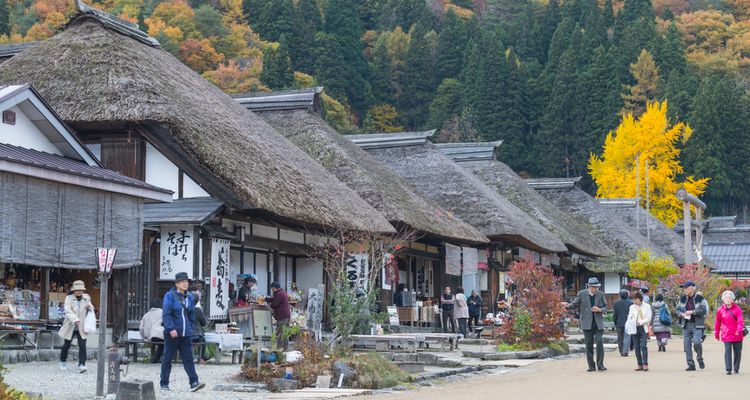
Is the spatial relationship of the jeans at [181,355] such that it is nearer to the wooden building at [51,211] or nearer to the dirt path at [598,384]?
the dirt path at [598,384]

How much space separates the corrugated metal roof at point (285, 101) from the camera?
89.4 ft

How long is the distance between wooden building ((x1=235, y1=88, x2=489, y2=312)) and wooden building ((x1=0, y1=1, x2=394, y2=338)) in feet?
12.7

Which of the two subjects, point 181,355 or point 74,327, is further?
point 74,327

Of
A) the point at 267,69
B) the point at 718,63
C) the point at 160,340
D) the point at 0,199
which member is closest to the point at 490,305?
the point at 160,340

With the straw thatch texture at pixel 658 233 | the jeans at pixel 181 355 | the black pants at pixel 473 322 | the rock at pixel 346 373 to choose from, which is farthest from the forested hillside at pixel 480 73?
the jeans at pixel 181 355

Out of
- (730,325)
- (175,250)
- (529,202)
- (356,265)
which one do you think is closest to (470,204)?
(529,202)

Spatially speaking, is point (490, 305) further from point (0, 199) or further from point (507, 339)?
point (0, 199)

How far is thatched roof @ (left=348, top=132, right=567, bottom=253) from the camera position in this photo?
98.1 feet

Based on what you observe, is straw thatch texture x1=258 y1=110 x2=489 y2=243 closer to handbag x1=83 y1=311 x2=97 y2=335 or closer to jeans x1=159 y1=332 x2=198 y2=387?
handbag x1=83 y1=311 x2=97 y2=335

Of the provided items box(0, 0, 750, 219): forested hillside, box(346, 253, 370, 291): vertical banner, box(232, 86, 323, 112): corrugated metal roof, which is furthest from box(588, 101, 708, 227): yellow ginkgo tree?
box(346, 253, 370, 291): vertical banner

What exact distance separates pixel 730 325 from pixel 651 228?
120 ft

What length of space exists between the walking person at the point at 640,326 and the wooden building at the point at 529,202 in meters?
17.5

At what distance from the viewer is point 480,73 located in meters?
64.4

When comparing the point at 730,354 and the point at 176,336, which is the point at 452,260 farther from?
the point at 176,336
